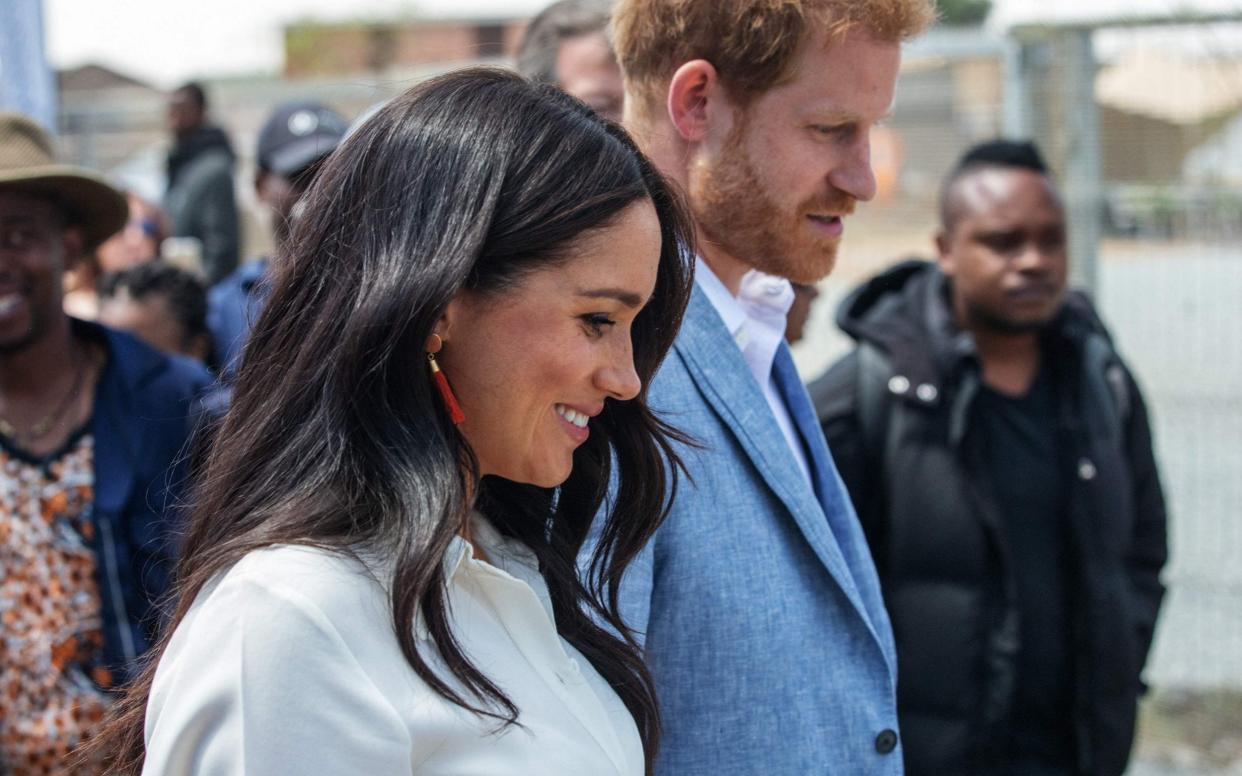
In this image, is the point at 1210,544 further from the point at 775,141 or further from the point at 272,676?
the point at 272,676

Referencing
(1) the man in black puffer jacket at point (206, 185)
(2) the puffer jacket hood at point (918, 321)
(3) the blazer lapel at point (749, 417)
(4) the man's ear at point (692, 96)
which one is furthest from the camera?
(1) the man in black puffer jacket at point (206, 185)

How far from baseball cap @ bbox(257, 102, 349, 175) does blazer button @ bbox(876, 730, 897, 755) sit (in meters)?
2.87

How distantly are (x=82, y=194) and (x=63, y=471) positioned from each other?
68 centimetres

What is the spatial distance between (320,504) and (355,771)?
26 centimetres

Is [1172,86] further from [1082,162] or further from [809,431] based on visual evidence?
[809,431]

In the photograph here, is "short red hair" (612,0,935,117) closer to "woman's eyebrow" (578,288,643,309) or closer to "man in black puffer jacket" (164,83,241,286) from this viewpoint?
"woman's eyebrow" (578,288,643,309)

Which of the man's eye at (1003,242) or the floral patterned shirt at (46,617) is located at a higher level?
the man's eye at (1003,242)

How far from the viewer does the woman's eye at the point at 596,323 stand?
5.10ft

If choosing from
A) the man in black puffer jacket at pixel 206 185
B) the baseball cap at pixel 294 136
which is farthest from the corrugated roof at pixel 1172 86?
the man in black puffer jacket at pixel 206 185

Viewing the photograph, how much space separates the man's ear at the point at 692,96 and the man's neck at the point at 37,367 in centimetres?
164

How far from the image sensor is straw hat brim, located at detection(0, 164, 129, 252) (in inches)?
119

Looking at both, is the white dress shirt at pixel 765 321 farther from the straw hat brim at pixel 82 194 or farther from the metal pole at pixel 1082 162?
the metal pole at pixel 1082 162

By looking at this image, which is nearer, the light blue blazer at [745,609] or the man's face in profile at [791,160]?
the light blue blazer at [745,609]

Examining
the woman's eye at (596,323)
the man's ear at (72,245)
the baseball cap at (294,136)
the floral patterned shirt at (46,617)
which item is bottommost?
the floral patterned shirt at (46,617)
